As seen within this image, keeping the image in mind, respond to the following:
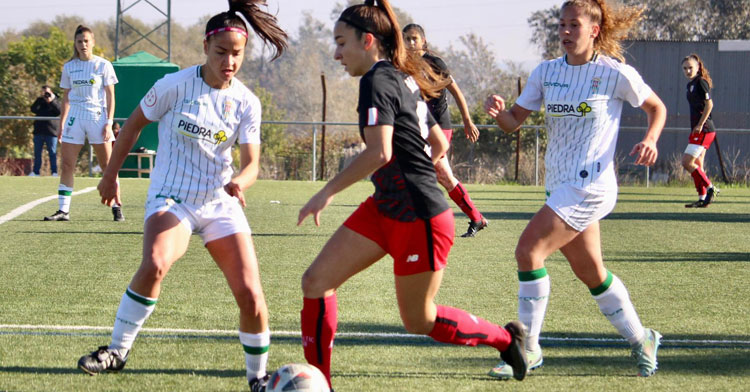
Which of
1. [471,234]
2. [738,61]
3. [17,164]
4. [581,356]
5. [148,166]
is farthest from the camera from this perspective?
[738,61]

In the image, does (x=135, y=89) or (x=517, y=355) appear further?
(x=135, y=89)

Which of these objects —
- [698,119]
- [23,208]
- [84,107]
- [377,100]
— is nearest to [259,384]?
[377,100]

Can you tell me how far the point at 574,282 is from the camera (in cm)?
800

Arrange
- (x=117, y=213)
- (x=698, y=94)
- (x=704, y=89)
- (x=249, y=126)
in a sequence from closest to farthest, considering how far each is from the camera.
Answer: (x=249, y=126) → (x=117, y=213) → (x=704, y=89) → (x=698, y=94)

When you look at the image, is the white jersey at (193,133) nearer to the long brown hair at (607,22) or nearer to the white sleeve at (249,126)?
the white sleeve at (249,126)

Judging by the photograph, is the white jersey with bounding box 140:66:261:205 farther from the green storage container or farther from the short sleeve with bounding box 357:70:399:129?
the green storage container

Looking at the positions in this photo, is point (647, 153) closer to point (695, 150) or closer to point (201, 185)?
point (201, 185)

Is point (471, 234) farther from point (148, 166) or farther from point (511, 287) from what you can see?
point (148, 166)

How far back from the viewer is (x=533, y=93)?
5.40 meters

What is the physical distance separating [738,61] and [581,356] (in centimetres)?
3274

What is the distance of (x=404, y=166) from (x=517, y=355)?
3.73 feet

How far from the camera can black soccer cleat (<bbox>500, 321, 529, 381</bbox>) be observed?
187 inches

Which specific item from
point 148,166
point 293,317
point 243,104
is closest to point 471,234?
point 293,317

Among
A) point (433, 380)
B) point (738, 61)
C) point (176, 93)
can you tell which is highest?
point (738, 61)
